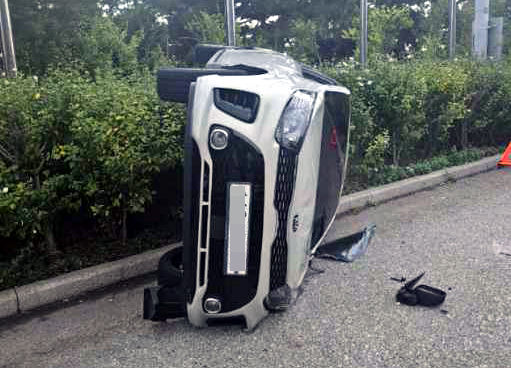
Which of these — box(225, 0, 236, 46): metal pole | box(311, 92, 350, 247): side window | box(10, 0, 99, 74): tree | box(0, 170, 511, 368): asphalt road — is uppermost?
box(10, 0, 99, 74): tree

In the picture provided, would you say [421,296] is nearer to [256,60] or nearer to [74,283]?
[256,60]

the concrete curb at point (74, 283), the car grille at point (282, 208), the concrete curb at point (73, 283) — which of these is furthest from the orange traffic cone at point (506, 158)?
the car grille at point (282, 208)

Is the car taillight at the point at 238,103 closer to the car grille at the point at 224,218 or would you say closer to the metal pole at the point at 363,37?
the car grille at the point at 224,218

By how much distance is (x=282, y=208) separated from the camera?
Result: 3.04m

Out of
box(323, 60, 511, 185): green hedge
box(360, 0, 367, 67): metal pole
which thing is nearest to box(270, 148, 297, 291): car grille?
box(323, 60, 511, 185): green hedge

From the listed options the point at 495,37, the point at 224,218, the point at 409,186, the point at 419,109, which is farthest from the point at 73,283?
the point at 495,37

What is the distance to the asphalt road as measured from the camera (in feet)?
9.60

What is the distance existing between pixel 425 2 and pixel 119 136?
3260 cm

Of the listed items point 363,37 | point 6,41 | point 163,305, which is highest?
point 363,37

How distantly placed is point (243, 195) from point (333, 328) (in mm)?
982

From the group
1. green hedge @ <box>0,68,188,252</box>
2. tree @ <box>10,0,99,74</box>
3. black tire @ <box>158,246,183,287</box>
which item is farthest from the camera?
tree @ <box>10,0,99,74</box>

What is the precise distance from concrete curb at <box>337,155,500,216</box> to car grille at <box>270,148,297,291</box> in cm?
271

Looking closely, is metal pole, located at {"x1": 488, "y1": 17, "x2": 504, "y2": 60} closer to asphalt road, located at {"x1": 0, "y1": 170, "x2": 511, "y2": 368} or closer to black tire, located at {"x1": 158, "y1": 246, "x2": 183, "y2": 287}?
asphalt road, located at {"x1": 0, "y1": 170, "x2": 511, "y2": 368}

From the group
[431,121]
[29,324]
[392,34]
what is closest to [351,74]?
[431,121]
